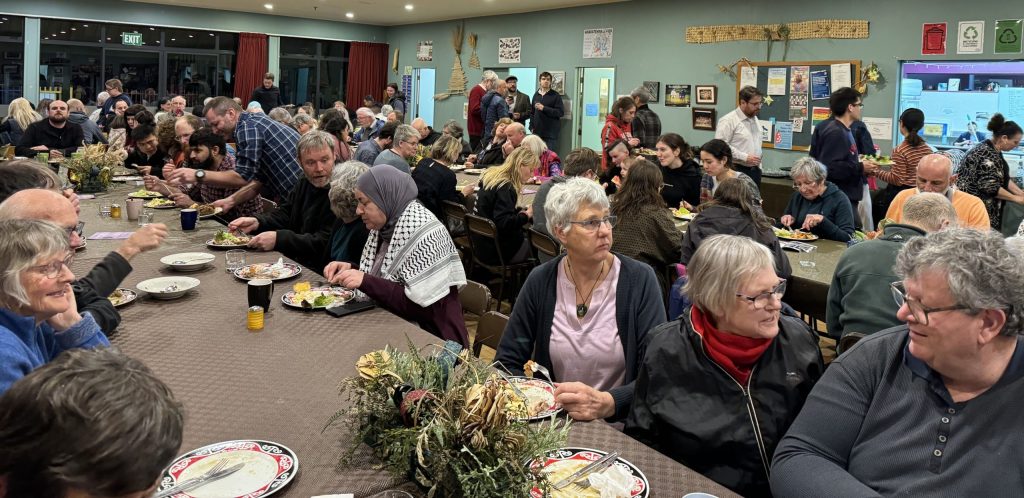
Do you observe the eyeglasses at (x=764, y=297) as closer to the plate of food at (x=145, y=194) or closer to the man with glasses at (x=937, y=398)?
the man with glasses at (x=937, y=398)

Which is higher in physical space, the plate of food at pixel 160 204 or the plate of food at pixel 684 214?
the plate of food at pixel 684 214

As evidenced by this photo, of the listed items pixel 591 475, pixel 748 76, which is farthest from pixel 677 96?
pixel 591 475

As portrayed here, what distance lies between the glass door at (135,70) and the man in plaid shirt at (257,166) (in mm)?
12428

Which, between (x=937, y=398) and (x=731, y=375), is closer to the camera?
(x=937, y=398)

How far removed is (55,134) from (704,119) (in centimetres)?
840

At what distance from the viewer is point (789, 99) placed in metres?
10.2

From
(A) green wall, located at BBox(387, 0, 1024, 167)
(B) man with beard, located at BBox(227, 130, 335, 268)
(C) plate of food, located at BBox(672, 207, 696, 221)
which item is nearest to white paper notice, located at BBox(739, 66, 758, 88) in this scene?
(A) green wall, located at BBox(387, 0, 1024, 167)

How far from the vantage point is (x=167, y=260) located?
12.2 feet

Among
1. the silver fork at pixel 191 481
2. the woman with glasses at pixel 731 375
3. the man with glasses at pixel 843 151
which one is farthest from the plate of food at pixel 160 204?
the man with glasses at pixel 843 151

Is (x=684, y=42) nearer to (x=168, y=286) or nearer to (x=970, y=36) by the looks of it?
(x=970, y=36)

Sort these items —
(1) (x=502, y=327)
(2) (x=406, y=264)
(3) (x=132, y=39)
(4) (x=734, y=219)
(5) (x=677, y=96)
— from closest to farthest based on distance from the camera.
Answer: (1) (x=502, y=327), (2) (x=406, y=264), (4) (x=734, y=219), (5) (x=677, y=96), (3) (x=132, y=39)

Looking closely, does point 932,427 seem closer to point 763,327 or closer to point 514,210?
point 763,327

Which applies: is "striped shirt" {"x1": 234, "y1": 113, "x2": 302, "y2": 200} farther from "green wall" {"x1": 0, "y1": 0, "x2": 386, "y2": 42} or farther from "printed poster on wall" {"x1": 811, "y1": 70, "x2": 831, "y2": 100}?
"green wall" {"x1": 0, "y1": 0, "x2": 386, "y2": 42}

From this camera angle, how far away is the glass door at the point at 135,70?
664 inches
